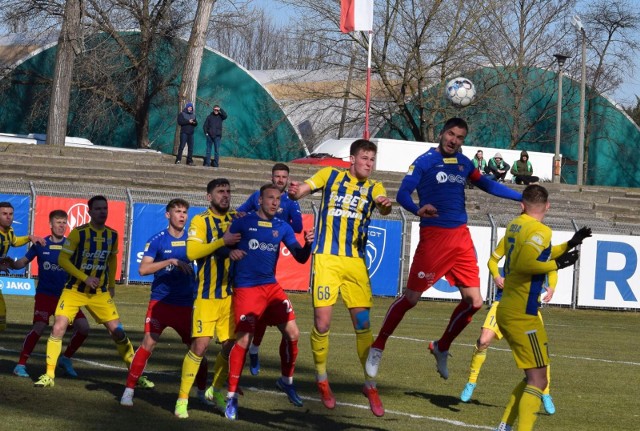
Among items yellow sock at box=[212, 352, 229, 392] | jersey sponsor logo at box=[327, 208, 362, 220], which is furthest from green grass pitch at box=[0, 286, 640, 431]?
jersey sponsor logo at box=[327, 208, 362, 220]

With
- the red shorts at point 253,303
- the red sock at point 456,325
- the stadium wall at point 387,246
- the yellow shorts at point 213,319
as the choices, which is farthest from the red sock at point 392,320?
the stadium wall at point 387,246

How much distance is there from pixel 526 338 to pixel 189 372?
3268 millimetres

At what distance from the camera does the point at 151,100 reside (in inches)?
1907

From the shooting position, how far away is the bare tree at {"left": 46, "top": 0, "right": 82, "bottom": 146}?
37250mm

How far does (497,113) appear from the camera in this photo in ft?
178

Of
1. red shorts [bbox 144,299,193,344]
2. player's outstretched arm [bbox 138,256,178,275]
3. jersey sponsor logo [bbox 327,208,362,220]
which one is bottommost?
red shorts [bbox 144,299,193,344]

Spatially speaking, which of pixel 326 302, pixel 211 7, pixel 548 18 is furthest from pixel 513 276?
pixel 548 18

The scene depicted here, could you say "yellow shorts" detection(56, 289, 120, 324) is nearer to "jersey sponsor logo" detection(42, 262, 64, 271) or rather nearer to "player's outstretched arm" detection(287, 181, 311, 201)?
"jersey sponsor logo" detection(42, 262, 64, 271)

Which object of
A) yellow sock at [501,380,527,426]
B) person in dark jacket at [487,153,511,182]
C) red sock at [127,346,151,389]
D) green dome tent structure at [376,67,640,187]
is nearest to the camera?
yellow sock at [501,380,527,426]

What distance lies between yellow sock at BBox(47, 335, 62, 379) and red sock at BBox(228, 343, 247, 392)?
2287mm

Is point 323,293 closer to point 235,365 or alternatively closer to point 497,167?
point 235,365

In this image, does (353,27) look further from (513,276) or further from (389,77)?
(513,276)

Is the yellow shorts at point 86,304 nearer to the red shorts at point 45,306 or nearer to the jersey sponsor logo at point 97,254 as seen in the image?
the jersey sponsor logo at point 97,254

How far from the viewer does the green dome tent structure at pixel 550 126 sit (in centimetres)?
5384
